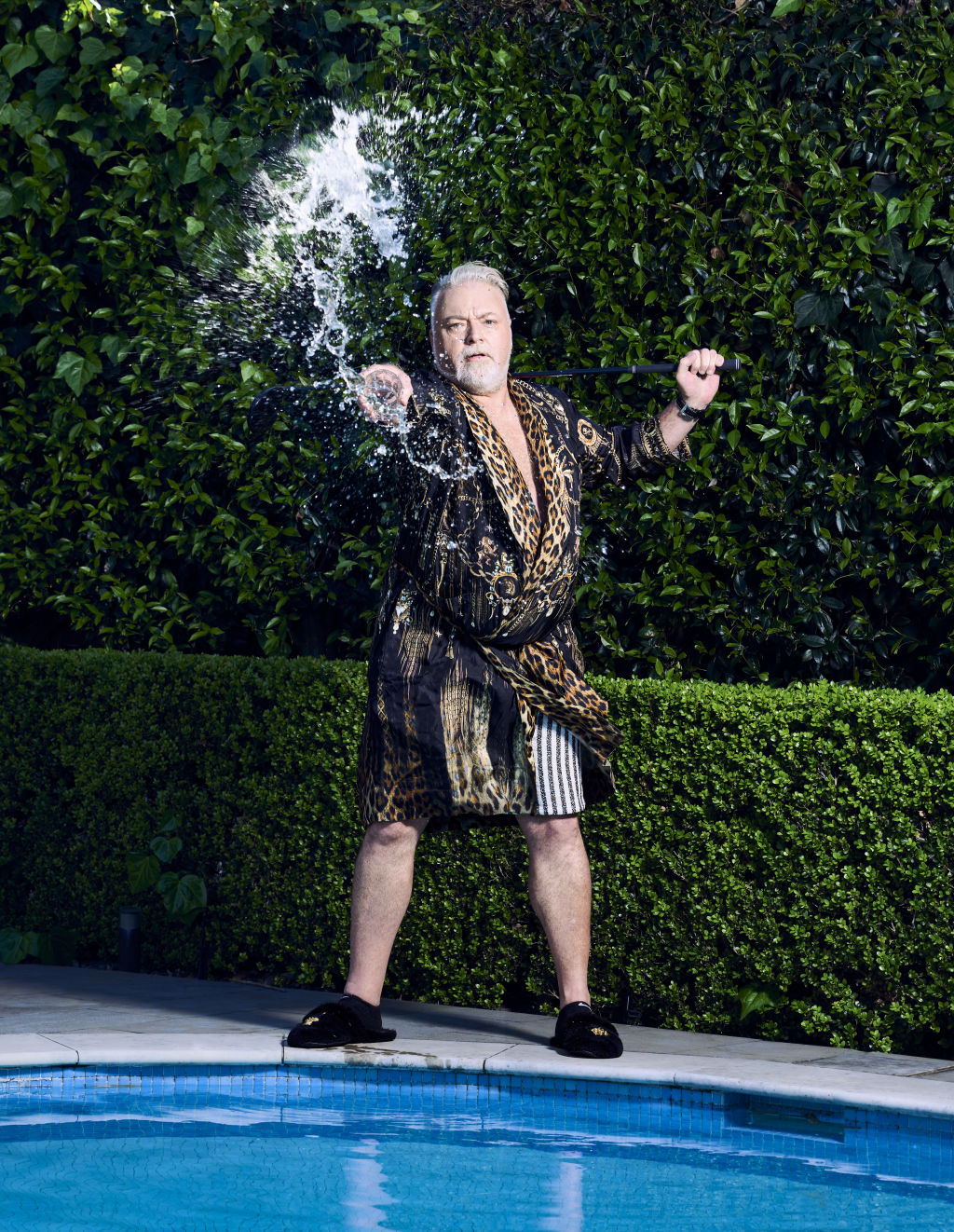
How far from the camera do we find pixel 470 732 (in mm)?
3980

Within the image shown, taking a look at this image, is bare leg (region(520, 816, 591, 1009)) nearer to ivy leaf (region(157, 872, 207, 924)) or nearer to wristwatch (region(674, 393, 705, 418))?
wristwatch (region(674, 393, 705, 418))

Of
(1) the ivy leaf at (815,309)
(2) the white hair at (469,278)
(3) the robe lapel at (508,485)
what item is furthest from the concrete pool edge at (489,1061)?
(1) the ivy leaf at (815,309)

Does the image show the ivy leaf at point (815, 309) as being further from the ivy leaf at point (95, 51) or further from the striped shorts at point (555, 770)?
the ivy leaf at point (95, 51)

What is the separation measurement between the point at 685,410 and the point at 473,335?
0.59 m

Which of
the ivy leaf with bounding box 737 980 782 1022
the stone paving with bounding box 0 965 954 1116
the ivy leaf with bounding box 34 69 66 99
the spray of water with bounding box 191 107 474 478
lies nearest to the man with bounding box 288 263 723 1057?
the stone paving with bounding box 0 965 954 1116

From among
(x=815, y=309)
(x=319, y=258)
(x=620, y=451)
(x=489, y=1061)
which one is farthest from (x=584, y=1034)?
(x=319, y=258)

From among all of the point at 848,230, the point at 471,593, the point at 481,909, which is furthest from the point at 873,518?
the point at 481,909

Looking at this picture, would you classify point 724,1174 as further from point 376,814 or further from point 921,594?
point 921,594

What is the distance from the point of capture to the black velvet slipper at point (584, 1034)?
3.93 meters

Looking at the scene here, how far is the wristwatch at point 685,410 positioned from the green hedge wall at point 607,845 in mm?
772

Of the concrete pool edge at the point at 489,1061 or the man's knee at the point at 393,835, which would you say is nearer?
the concrete pool edge at the point at 489,1061

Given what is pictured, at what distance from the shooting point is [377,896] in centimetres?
409

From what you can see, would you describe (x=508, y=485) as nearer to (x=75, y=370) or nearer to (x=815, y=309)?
(x=815, y=309)

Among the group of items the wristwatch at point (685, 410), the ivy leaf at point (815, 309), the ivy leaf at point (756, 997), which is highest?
the ivy leaf at point (815, 309)
